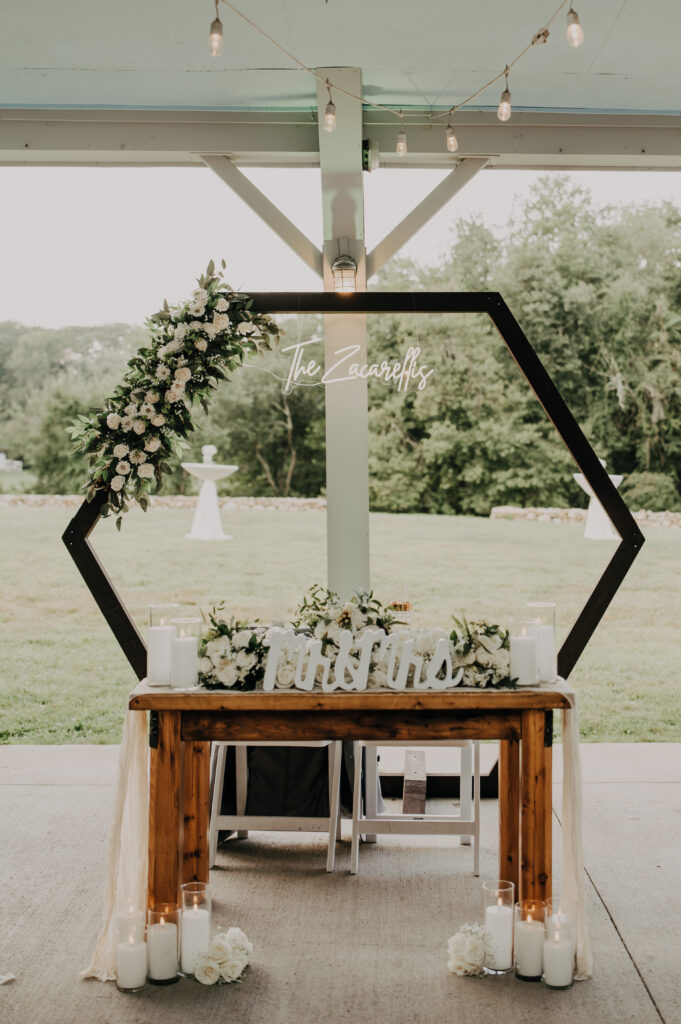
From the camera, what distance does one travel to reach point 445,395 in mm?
9328

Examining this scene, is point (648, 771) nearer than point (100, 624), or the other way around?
point (648, 771)

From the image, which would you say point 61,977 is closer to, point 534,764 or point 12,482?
point 534,764

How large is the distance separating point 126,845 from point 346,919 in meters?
0.87

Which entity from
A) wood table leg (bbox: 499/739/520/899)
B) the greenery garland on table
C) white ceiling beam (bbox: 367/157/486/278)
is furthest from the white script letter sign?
white ceiling beam (bbox: 367/157/486/278)

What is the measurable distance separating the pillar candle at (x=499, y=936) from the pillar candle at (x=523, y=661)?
26.9 inches

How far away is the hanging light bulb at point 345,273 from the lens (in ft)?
15.2

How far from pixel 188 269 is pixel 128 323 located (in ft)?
2.80

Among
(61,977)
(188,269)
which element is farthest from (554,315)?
(61,977)

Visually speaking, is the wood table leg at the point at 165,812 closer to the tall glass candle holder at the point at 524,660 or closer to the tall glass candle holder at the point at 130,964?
the tall glass candle holder at the point at 130,964

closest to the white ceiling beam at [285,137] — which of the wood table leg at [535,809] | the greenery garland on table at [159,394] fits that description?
the greenery garland on table at [159,394]

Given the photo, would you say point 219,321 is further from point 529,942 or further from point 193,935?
point 529,942

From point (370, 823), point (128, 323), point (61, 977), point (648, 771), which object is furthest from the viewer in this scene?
point (128, 323)

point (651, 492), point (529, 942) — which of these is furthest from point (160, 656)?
point (651, 492)

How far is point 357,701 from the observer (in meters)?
3.01
